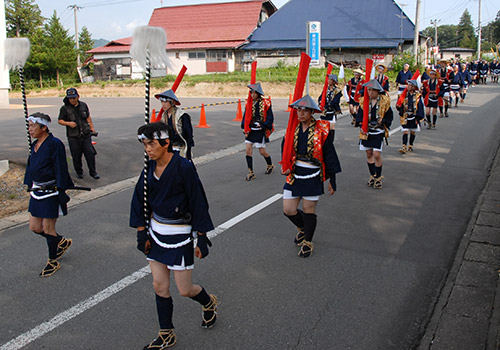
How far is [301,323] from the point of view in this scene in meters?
4.07

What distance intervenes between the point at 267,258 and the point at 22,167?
6701mm

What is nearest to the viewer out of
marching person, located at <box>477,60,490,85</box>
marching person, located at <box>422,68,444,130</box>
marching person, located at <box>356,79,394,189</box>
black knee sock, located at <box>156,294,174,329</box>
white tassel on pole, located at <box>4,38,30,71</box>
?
black knee sock, located at <box>156,294,174,329</box>

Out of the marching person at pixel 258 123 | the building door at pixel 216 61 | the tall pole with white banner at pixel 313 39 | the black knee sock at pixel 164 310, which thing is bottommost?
the black knee sock at pixel 164 310

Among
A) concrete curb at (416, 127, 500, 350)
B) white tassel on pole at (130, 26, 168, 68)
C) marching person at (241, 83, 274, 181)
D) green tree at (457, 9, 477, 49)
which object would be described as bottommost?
concrete curb at (416, 127, 500, 350)

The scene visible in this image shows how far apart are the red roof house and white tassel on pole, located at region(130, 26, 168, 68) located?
41616 mm

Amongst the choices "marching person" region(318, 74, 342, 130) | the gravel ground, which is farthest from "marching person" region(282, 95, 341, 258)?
"marching person" region(318, 74, 342, 130)

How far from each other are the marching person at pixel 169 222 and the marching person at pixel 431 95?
12853 mm

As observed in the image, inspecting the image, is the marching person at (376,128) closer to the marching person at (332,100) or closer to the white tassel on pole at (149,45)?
the marching person at (332,100)

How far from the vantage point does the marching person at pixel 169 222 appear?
3531mm

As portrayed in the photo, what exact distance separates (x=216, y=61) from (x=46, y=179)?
41.9 meters

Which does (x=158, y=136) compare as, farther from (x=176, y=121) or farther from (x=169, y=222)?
(x=176, y=121)

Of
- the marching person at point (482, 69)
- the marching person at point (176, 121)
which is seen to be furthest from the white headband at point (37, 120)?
the marching person at point (482, 69)

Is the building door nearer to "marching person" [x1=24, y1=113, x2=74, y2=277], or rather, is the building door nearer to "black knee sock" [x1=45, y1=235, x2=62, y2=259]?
"marching person" [x1=24, y1=113, x2=74, y2=277]

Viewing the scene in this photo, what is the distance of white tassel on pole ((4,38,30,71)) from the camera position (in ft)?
20.6
